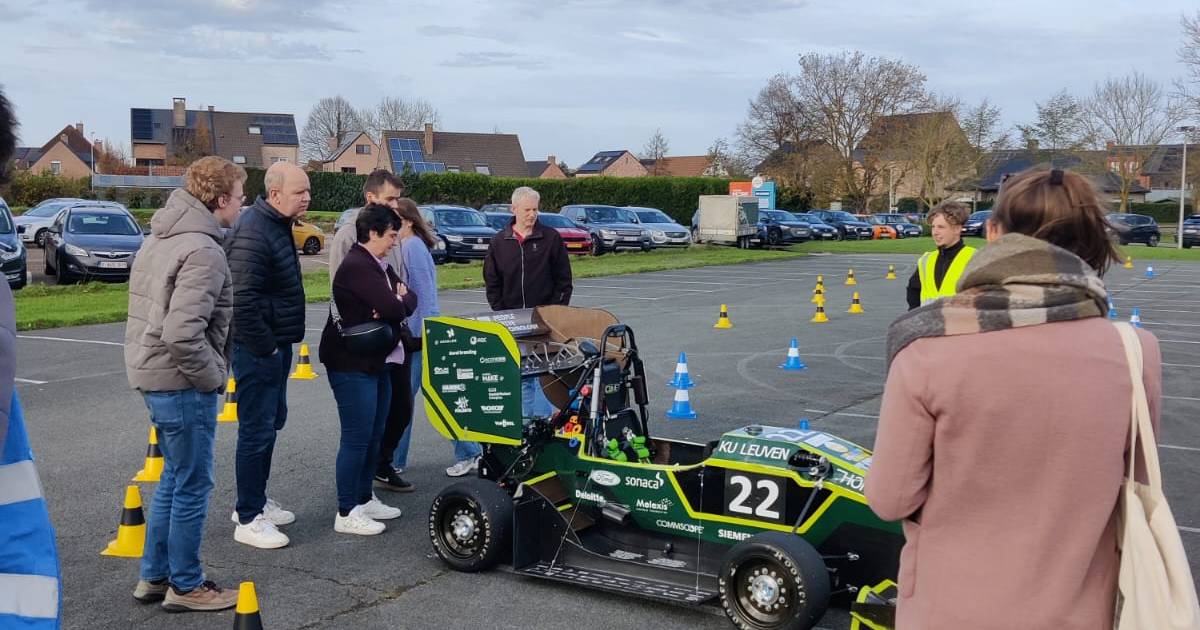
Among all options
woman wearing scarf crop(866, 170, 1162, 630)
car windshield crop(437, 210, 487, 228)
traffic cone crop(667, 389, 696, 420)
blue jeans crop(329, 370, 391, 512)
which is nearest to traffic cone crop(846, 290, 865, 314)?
traffic cone crop(667, 389, 696, 420)

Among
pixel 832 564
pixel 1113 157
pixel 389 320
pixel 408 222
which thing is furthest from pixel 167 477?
pixel 1113 157

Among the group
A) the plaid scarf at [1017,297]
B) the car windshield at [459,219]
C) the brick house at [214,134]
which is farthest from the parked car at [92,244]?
the brick house at [214,134]

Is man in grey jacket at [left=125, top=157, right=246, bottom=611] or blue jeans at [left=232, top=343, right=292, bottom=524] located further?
blue jeans at [left=232, top=343, right=292, bottom=524]

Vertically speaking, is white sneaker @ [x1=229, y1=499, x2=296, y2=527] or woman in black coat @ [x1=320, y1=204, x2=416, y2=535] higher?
woman in black coat @ [x1=320, y1=204, x2=416, y2=535]

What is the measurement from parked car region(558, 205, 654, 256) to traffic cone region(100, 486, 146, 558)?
91.8 feet

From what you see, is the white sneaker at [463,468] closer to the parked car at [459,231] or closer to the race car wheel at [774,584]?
the race car wheel at [774,584]

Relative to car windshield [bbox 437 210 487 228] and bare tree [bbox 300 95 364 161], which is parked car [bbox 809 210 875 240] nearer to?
car windshield [bbox 437 210 487 228]

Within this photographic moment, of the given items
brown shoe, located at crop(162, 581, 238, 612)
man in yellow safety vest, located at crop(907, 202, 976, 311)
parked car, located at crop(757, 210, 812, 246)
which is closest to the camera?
brown shoe, located at crop(162, 581, 238, 612)

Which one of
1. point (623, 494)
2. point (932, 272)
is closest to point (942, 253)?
point (932, 272)

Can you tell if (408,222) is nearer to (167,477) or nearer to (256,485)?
(256,485)

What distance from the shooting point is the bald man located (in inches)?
227

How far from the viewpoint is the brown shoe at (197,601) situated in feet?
16.4

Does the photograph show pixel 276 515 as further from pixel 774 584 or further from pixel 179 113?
pixel 179 113

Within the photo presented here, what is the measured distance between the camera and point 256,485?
599 centimetres
